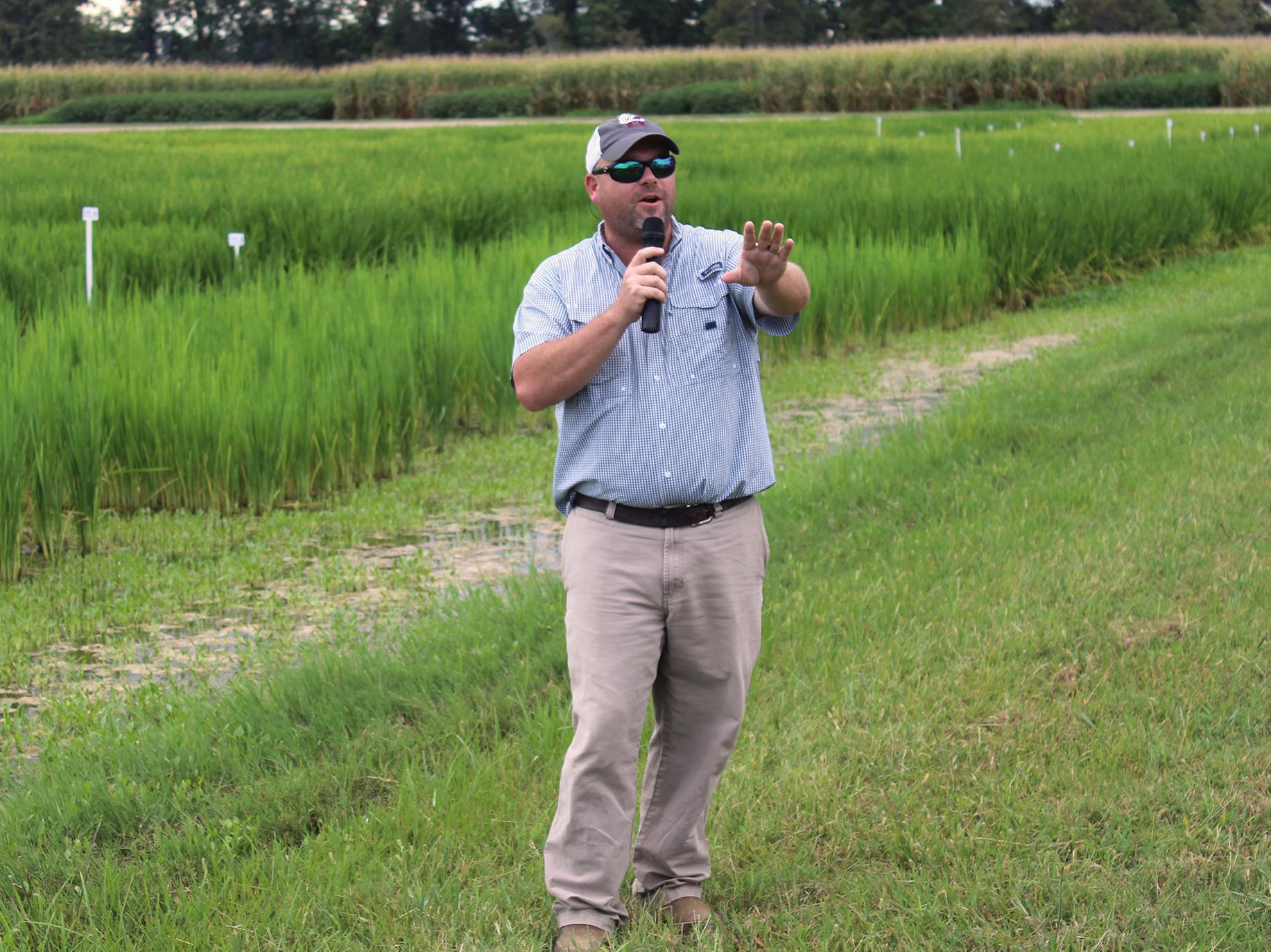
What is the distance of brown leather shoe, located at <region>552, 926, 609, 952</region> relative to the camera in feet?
9.40

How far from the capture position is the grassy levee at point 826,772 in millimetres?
3109

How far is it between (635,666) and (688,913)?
0.59 meters

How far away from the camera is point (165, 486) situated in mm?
6645

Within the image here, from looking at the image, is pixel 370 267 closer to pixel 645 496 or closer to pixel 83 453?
pixel 83 453

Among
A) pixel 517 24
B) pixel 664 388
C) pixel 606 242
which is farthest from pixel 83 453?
pixel 517 24

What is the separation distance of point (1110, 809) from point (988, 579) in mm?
1726

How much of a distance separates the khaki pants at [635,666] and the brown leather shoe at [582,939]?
1cm

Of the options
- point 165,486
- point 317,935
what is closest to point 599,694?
point 317,935

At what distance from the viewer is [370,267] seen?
12.2 meters

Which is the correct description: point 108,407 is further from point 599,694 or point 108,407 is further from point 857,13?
point 857,13

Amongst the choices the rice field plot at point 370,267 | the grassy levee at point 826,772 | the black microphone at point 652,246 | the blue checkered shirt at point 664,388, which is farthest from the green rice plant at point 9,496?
the black microphone at point 652,246

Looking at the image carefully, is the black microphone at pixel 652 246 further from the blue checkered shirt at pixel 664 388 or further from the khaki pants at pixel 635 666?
the khaki pants at pixel 635 666

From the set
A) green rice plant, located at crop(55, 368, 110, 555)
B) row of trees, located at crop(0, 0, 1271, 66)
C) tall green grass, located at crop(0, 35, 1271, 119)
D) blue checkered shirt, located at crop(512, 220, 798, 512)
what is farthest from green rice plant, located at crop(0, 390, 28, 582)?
row of trees, located at crop(0, 0, 1271, 66)

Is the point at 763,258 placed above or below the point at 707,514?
above
